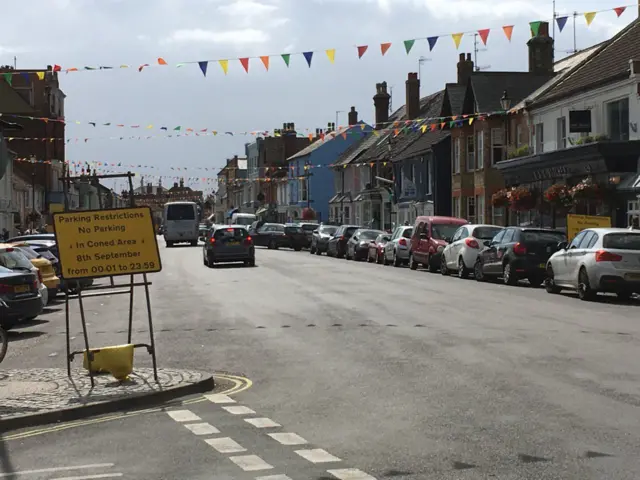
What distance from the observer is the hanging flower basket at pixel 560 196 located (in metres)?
37.4

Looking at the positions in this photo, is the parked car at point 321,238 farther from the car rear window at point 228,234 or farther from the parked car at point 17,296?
the parked car at point 17,296

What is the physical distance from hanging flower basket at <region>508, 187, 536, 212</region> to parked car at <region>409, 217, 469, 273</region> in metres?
4.86

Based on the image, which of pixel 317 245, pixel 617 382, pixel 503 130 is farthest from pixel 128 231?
pixel 317 245

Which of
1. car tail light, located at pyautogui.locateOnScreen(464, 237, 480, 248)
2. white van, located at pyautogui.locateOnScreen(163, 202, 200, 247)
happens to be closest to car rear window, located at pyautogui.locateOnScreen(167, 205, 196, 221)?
white van, located at pyautogui.locateOnScreen(163, 202, 200, 247)

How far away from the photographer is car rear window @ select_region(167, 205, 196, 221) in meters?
69.8

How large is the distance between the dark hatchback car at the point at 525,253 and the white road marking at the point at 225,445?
20.1 metres

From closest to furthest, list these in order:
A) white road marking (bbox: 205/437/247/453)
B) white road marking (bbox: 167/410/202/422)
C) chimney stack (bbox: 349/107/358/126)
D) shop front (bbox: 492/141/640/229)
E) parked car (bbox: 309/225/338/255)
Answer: white road marking (bbox: 205/437/247/453) → white road marking (bbox: 167/410/202/422) → shop front (bbox: 492/141/640/229) → parked car (bbox: 309/225/338/255) → chimney stack (bbox: 349/107/358/126)

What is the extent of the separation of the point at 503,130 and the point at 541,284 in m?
21.2

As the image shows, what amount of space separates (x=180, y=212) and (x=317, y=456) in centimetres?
6348

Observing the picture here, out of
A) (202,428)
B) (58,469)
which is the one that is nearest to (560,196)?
(202,428)

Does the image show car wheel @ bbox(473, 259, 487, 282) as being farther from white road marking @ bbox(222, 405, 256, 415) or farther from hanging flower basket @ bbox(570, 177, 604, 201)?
white road marking @ bbox(222, 405, 256, 415)

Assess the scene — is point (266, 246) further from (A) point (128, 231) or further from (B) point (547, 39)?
(A) point (128, 231)

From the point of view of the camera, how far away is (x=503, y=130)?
159 ft

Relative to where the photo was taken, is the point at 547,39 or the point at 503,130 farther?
the point at 547,39
